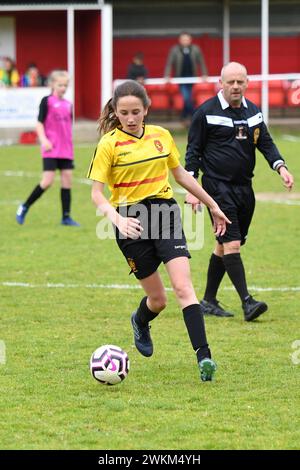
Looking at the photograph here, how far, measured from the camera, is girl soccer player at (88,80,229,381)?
7082 millimetres

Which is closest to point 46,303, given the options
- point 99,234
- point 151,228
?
point 151,228

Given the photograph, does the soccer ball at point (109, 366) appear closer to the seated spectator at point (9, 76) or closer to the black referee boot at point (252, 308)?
the black referee boot at point (252, 308)

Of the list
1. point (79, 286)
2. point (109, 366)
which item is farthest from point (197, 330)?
point (79, 286)

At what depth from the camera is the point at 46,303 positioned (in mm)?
9977

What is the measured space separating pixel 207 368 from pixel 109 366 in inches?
24.9

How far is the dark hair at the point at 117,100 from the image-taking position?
7055 millimetres

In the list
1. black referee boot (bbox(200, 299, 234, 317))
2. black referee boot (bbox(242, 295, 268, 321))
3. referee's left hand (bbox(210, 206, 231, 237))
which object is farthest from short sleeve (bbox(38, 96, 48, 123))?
referee's left hand (bbox(210, 206, 231, 237))

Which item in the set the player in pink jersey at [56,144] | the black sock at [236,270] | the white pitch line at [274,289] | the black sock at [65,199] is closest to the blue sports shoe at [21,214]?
the player in pink jersey at [56,144]

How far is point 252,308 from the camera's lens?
9.05 m

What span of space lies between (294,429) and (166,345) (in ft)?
8.01

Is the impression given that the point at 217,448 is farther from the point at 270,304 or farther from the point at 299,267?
the point at 299,267

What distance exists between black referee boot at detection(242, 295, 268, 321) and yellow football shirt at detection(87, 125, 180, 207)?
2054 mm

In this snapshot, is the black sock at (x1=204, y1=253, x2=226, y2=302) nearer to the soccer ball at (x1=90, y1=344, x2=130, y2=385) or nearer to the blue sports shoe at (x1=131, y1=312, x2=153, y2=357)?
the blue sports shoe at (x1=131, y1=312, x2=153, y2=357)
